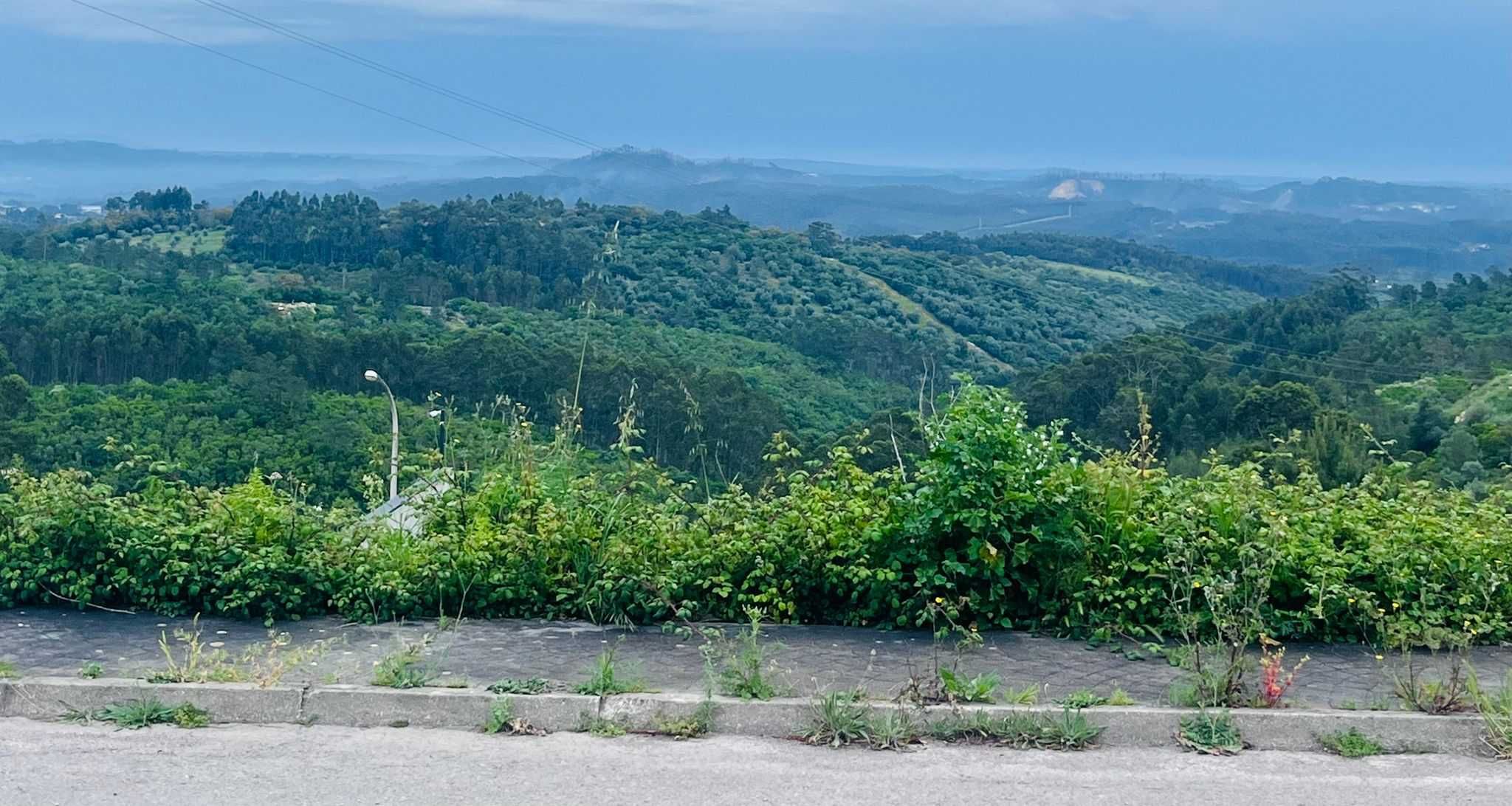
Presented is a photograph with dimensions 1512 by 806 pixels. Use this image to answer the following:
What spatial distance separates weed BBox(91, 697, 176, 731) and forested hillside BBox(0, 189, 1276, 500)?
5.87ft

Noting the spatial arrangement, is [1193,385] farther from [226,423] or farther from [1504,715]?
[1504,715]

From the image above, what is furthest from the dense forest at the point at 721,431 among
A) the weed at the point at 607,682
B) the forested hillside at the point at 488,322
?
the weed at the point at 607,682

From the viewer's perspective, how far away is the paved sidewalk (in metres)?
4.87

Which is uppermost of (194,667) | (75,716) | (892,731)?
(892,731)

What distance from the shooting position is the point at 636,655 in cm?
520

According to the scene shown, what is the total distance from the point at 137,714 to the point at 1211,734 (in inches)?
143

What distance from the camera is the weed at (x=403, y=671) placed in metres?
4.70

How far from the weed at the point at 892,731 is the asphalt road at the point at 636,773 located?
0.19 ft

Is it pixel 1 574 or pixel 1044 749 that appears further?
pixel 1 574

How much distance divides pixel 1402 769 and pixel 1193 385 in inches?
1534

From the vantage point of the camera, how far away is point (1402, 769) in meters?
4.19

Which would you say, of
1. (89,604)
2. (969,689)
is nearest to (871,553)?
(969,689)

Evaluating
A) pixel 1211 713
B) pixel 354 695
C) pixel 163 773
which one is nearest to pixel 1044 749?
pixel 1211 713

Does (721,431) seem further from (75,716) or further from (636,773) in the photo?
(636,773)
